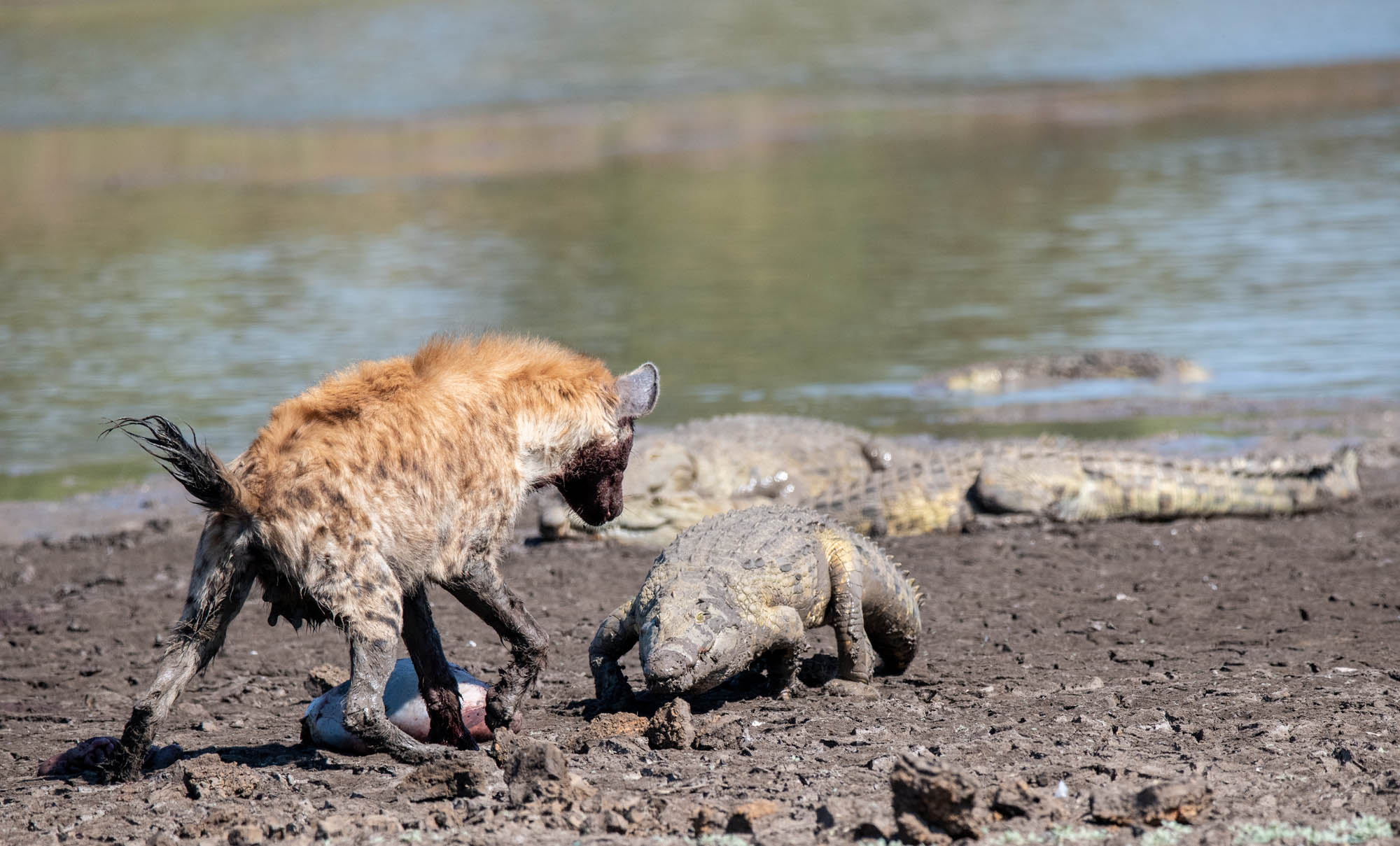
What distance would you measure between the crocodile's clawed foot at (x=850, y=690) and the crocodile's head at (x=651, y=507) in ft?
10.5

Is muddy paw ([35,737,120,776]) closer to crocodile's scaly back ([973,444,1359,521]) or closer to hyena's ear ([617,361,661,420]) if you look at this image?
hyena's ear ([617,361,661,420])

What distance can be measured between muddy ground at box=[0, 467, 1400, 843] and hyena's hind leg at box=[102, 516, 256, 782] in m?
0.15

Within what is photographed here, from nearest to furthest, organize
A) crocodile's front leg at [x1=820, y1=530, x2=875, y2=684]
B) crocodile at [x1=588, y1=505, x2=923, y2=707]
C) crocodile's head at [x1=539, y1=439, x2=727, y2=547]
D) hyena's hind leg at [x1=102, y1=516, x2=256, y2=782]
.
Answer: hyena's hind leg at [x1=102, y1=516, x2=256, y2=782] → crocodile at [x1=588, y1=505, x2=923, y2=707] → crocodile's front leg at [x1=820, y1=530, x2=875, y2=684] → crocodile's head at [x1=539, y1=439, x2=727, y2=547]

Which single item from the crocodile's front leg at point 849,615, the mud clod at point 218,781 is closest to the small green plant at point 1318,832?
the crocodile's front leg at point 849,615

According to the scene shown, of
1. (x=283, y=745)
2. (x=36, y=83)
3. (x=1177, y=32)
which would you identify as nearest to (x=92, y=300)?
(x=283, y=745)

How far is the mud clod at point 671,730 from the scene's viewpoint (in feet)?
15.2

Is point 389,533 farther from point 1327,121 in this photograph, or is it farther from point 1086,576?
point 1327,121

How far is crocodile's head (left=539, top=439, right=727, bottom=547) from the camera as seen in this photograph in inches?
336

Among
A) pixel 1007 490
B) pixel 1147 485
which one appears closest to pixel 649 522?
pixel 1007 490

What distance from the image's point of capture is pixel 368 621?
426 cm

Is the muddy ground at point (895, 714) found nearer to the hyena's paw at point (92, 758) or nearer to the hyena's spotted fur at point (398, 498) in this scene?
the hyena's paw at point (92, 758)

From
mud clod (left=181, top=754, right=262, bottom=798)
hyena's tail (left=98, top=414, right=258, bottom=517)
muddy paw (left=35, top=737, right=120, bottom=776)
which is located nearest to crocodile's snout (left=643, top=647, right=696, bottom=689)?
mud clod (left=181, top=754, right=262, bottom=798)

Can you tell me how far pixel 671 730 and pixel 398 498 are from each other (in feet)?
3.75

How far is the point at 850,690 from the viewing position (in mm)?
5242
